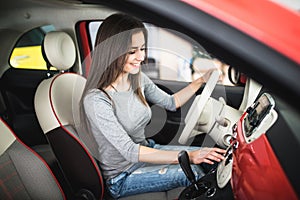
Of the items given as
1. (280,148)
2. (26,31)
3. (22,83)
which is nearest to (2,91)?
(22,83)

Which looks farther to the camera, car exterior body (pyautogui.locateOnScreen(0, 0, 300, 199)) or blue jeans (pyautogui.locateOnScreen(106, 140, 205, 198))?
blue jeans (pyautogui.locateOnScreen(106, 140, 205, 198))

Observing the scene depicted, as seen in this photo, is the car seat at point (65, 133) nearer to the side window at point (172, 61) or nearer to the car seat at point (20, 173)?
the car seat at point (20, 173)

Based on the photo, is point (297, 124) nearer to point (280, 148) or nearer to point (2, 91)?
point (280, 148)

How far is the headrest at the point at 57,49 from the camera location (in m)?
1.38

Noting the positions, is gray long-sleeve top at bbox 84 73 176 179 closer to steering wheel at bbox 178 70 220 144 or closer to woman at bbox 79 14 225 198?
woman at bbox 79 14 225 198

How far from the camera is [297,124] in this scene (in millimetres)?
688

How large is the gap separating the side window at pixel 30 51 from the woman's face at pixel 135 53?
1.40 ft

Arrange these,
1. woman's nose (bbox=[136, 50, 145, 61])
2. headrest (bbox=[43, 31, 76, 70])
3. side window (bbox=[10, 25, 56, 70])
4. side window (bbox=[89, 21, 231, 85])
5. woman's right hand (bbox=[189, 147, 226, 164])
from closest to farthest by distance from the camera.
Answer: woman's right hand (bbox=[189, 147, 226, 164]) → woman's nose (bbox=[136, 50, 145, 61]) → headrest (bbox=[43, 31, 76, 70]) → side window (bbox=[89, 21, 231, 85]) → side window (bbox=[10, 25, 56, 70])

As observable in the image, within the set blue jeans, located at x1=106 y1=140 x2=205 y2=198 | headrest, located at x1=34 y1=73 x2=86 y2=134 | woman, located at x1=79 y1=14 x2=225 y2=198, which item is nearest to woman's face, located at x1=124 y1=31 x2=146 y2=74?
woman, located at x1=79 y1=14 x2=225 y2=198

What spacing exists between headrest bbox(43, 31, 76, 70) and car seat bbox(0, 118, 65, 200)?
343mm

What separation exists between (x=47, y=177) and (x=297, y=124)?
3.06ft

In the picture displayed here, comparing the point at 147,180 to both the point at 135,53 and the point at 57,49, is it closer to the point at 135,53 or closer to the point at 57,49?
the point at 135,53


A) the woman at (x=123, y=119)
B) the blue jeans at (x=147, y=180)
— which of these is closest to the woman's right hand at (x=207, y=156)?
the woman at (x=123, y=119)

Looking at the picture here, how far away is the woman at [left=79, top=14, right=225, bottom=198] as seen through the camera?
3.88 feet
